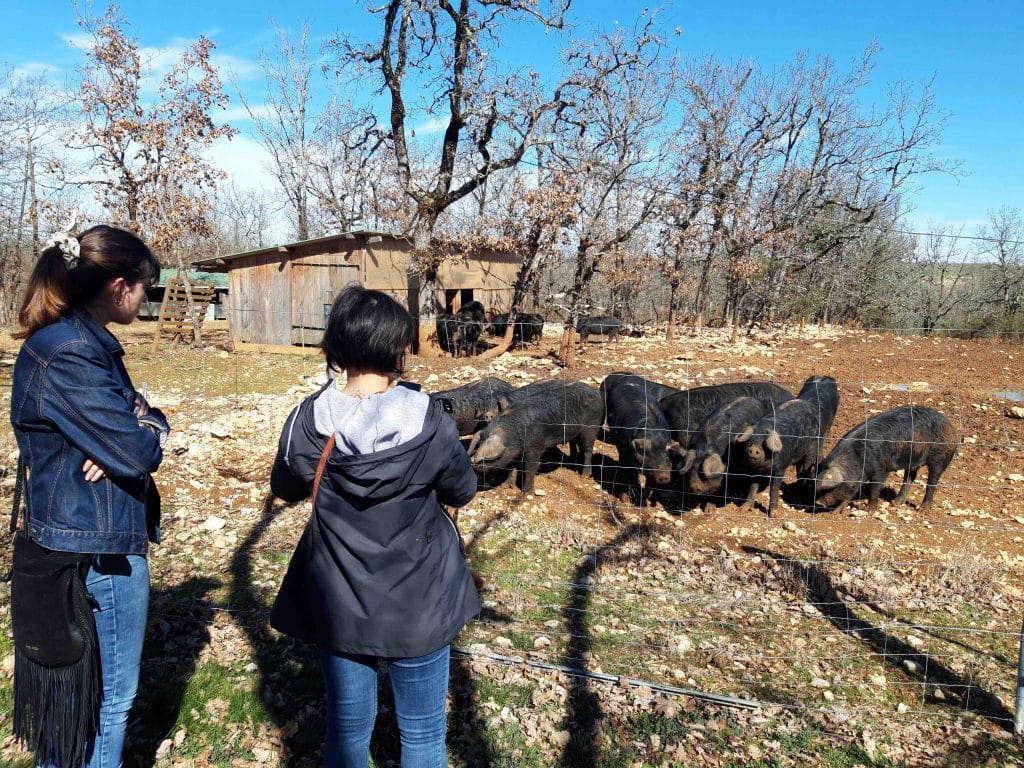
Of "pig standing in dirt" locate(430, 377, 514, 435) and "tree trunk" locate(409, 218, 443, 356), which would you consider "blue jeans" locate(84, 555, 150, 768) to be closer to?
"pig standing in dirt" locate(430, 377, 514, 435)

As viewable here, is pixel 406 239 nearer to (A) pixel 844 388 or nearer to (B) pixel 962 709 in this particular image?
(A) pixel 844 388

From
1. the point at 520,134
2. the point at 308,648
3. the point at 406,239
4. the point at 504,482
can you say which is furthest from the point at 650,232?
the point at 308,648

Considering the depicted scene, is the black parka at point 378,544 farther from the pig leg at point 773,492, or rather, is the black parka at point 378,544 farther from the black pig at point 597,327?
the black pig at point 597,327

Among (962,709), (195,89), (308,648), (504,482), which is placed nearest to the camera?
(962,709)

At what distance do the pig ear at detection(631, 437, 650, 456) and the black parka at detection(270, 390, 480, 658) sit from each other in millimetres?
5666

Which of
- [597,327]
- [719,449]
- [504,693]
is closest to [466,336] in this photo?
[597,327]

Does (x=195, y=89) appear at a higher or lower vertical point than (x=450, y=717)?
higher

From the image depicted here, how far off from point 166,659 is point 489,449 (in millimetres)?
4363

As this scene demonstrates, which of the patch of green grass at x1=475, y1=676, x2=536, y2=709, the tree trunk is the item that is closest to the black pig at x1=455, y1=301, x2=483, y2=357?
the tree trunk

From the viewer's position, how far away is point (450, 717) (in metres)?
3.41

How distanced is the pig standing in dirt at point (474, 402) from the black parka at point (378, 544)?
714 centimetres

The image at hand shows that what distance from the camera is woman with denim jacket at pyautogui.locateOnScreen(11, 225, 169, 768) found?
6.95ft

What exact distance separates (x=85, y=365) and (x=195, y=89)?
2287 cm

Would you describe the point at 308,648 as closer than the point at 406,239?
Yes
